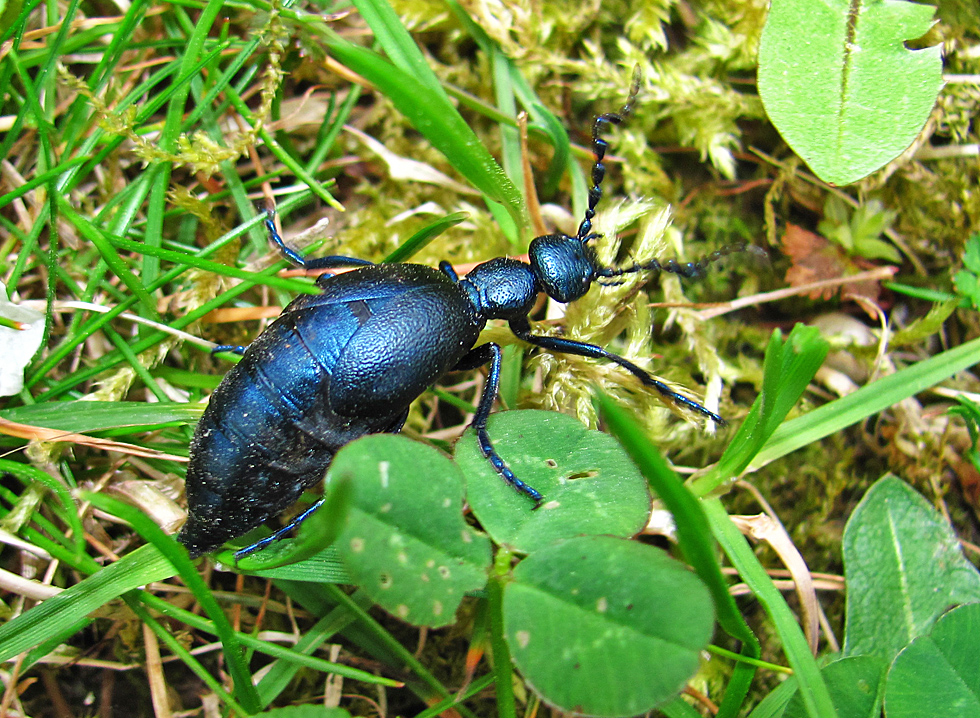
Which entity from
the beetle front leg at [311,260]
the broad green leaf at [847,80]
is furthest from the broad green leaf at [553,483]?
the broad green leaf at [847,80]

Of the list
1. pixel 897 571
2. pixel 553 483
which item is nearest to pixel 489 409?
pixel 553 483

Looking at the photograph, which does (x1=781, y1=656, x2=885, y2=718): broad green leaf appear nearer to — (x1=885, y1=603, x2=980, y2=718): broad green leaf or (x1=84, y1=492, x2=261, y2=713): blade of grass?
(x1=885, y1=603, x2=980, y2=718): broad green leaf

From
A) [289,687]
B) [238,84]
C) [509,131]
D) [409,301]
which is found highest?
[238,84]

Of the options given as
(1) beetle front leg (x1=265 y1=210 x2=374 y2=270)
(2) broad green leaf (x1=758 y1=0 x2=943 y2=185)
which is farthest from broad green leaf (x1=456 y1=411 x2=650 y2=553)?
(2) broad green leaf (x1=758 y1=0 x2=943 y2=185)

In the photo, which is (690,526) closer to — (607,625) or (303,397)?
(607,625)

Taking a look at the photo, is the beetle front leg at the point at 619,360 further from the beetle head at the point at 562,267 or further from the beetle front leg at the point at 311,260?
the beetle front leg at the point at 311,260

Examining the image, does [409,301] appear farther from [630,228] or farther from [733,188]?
[733,188]

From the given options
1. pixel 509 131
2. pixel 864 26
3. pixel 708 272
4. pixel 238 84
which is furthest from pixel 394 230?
pixel 864 26
